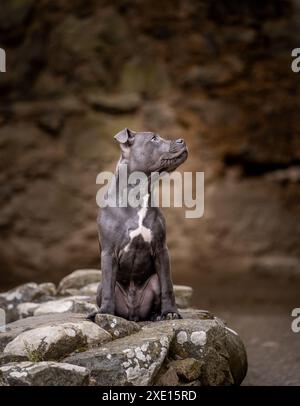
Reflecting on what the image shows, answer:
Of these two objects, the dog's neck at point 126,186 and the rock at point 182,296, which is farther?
the rock at point 182,296

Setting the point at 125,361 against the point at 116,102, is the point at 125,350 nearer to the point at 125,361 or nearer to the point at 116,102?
the point at 125,361

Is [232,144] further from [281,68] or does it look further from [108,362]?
[108,362]

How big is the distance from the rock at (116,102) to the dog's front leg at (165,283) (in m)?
7.38

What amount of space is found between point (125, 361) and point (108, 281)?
0.93 meters

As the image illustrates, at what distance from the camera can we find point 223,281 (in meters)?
12.5

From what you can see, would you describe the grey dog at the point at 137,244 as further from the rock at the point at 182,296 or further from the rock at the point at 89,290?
the rock at the point at 89,290

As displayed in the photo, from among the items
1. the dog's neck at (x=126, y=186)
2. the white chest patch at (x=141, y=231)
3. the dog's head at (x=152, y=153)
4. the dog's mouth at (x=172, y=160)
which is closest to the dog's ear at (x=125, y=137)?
the dog's head at (x=152, y=153)

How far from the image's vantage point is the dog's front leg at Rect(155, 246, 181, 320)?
5.88 m

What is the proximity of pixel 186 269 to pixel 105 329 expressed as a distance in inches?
288

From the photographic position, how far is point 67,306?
23.4 feet

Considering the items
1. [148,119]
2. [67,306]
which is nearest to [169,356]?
[67,306]

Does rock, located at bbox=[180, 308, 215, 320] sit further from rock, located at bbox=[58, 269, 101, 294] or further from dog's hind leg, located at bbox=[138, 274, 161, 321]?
rock, located at bbox=[58, 269, 101, 294]

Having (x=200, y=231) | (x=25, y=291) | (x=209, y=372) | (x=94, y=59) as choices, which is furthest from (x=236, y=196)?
(x=209, y=372)

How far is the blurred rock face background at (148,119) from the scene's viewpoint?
1280 centimetres
